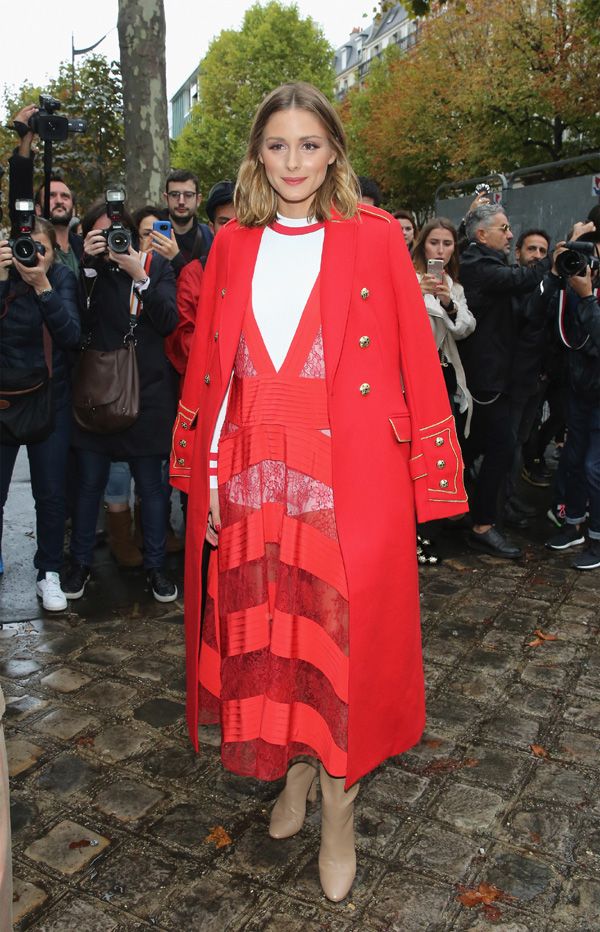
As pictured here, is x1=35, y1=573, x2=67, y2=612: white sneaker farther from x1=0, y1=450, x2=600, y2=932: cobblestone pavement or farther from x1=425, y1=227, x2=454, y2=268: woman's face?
x1=425, y1=227, x2=454, y2=268: woman's face

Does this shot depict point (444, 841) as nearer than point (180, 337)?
Yes

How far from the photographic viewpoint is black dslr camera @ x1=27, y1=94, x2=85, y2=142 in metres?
4.99

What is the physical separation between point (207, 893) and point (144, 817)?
0.46 meters

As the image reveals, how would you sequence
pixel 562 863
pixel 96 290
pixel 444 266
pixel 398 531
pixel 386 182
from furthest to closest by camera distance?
pixel 386 182, pixel 444 266, pixel 96 290, pixel 562 863, pixel 398 531

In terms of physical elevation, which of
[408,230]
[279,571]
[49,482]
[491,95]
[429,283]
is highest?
[491,95]

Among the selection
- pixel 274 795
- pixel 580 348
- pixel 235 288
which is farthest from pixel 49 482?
pixel 580 348

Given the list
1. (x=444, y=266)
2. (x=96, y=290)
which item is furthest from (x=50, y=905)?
(x=444, y=266)

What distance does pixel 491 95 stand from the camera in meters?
27.4

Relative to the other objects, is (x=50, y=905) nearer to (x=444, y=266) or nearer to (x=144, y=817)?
(x=144, y=817)

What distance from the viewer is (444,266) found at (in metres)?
5.52

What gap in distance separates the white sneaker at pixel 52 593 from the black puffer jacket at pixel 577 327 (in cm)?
330

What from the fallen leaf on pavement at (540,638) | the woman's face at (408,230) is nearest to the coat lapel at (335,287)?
the fallen leaf on pavement at (540,638)

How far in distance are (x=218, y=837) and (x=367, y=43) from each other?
94.3 metres

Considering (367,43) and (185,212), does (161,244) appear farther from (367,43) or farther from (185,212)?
(367,43)
